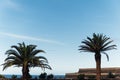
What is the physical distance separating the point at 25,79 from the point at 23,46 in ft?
16.1

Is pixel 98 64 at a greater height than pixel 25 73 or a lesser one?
greater

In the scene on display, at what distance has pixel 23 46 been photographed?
44.0 metres

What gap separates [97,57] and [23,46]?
43.4ft

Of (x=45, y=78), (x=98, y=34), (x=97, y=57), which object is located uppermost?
(x=98, y=34)

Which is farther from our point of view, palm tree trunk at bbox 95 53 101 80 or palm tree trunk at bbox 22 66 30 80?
palm tree trunk at bbox 95 53 101 80

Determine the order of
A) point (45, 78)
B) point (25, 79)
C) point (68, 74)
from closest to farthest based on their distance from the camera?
point (25, 79) → point (45, 78) → point (68, 74)

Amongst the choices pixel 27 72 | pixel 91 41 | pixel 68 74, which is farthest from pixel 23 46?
pixel 68 74

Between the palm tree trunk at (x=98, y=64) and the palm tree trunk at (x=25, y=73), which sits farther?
the palm tree trunk at (x=98, y=64)

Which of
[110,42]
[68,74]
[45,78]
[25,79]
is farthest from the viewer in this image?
[68,74]

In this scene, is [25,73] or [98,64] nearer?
[25,73]

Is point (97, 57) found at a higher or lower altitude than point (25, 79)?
higher

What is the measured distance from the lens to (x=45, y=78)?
5934cm

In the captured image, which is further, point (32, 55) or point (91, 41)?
point (91, 41)

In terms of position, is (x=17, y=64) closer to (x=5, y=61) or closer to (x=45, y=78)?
(x=5, y=61)
